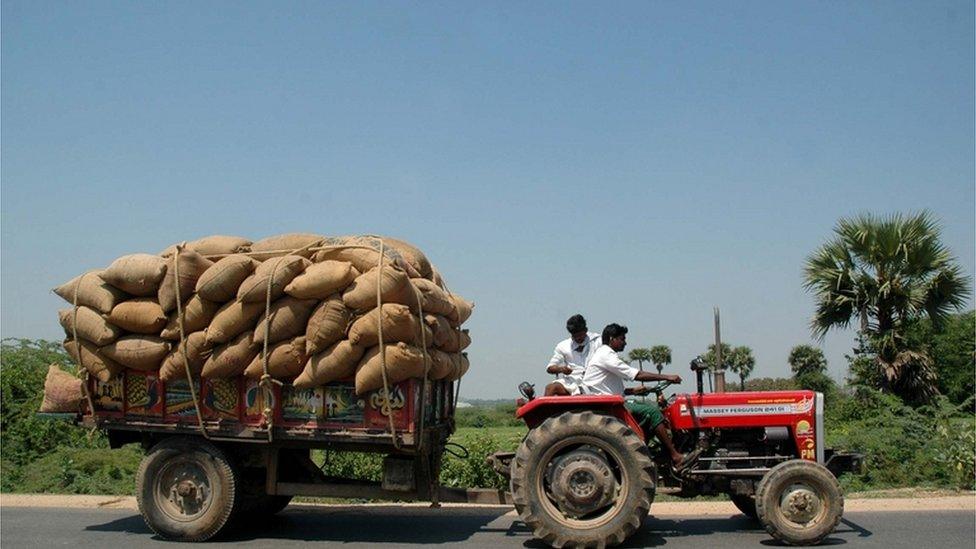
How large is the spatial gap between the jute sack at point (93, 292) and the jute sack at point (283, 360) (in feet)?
5.32

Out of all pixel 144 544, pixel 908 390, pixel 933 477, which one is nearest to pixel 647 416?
pixel 144 544

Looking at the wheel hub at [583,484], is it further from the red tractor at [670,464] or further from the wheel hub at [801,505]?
the wheel hub at [801,505]

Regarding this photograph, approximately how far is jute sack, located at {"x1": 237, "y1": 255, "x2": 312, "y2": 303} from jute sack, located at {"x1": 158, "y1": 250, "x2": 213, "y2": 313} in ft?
1.88

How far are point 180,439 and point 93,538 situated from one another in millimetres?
1390

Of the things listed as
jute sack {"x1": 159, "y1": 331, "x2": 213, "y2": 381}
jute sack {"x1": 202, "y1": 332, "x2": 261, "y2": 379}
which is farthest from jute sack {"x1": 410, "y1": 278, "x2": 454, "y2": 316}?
jute sack {"x1": 159, "y1": 331, "x2": 213, "y2": 381}

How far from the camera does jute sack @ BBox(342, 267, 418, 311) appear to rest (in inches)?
307

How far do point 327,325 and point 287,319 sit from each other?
422 millimetres

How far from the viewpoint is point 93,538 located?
28.7 ft

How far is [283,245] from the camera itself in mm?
8750

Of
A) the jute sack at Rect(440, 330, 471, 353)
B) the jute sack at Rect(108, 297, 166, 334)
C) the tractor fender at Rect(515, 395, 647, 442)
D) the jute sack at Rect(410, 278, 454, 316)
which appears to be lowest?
the tractor fender at Rect(515, 395, 647, 442)

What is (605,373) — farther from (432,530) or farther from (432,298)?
(432,530)

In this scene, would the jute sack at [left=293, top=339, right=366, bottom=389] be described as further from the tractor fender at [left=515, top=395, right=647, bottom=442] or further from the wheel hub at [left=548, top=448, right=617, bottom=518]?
the wheel hub at [left=548, top=448, right=617, bottom=518]

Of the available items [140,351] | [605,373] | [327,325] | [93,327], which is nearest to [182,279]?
[140,351]

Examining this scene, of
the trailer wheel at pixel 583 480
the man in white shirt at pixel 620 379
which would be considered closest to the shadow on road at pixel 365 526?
the trailer wheel at pixel 583 480
